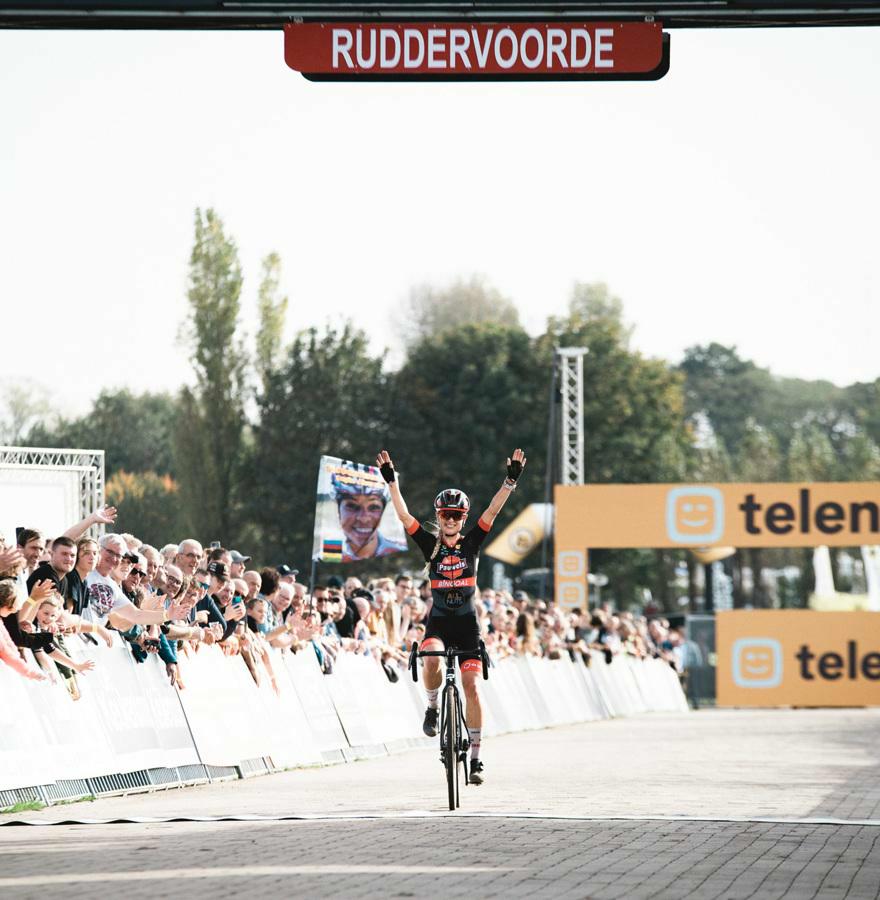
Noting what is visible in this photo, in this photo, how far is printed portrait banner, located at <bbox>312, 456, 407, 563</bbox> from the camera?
22141 millimetres

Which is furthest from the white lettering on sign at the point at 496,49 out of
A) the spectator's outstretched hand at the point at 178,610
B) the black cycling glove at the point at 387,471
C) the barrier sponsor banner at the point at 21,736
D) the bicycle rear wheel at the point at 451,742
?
the spectator's outstretched hand at the point at 178,610

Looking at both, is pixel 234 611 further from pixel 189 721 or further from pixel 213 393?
pixel 213 393

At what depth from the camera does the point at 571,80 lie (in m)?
11.8

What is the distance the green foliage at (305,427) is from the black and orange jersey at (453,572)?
174ft

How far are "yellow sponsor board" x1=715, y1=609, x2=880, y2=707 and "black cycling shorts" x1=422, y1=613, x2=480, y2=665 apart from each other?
27983mm

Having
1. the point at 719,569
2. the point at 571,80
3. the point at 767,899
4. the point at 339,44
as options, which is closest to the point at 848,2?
the point at 571,80

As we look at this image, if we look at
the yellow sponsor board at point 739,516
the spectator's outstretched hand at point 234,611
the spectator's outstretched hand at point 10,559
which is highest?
the yellow sponsor board at point 739,516

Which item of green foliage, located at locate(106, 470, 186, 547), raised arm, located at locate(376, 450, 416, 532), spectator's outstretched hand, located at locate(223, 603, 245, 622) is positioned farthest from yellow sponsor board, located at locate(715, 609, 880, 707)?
raised arm, located at locate(376, 450, 416, 532)

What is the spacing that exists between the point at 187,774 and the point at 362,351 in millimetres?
57003

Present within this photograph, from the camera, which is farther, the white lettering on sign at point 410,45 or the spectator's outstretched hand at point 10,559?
the spectator's outstretched hand at point 10,559

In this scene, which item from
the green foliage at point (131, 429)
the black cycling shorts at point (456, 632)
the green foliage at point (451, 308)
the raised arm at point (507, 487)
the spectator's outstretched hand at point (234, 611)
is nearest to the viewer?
the raised arm at point (507, 487)

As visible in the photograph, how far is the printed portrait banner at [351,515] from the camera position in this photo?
72.6ft

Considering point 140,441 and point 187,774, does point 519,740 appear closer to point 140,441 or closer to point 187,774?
point 187,774

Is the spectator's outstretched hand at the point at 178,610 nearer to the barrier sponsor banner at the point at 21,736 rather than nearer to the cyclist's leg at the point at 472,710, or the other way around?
the barrier sponsor banner at the point at 21,736
